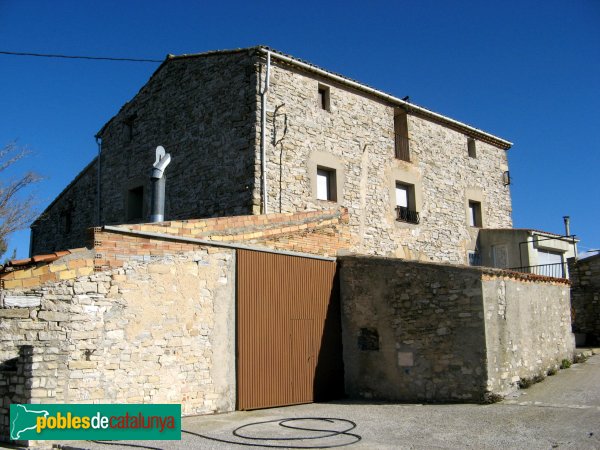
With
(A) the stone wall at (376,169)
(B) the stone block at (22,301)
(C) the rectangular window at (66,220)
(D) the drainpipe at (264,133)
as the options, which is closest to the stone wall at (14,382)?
(B) the stone block at (22,301)

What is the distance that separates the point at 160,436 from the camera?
273 inches

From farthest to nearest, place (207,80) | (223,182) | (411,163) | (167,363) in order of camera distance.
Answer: (411,163) → (207,80) → (223,182) → (167,363)

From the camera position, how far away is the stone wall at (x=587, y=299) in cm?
1538

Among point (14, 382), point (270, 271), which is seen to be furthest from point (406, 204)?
point (14, 382)

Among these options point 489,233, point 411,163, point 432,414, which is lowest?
point 432,414

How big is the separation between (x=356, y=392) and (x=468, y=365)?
2.45m

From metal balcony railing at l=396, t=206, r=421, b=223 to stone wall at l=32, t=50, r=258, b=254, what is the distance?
517 cm

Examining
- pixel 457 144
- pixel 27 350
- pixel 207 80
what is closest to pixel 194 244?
pixel 27 350

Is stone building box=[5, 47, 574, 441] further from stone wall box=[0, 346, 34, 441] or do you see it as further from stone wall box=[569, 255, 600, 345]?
stone wall box=[569, 255, 600, 345]

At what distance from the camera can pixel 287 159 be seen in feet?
42.9

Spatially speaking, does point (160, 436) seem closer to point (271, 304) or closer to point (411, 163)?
point (271, 304)

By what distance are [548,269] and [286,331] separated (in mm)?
11241

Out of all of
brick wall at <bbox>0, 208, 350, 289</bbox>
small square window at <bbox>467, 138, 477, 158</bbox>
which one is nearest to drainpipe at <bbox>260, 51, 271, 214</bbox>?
brick wall at <bbox>0, 208, 350, 289</bbox>

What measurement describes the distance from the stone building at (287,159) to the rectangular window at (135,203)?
0.11ft
